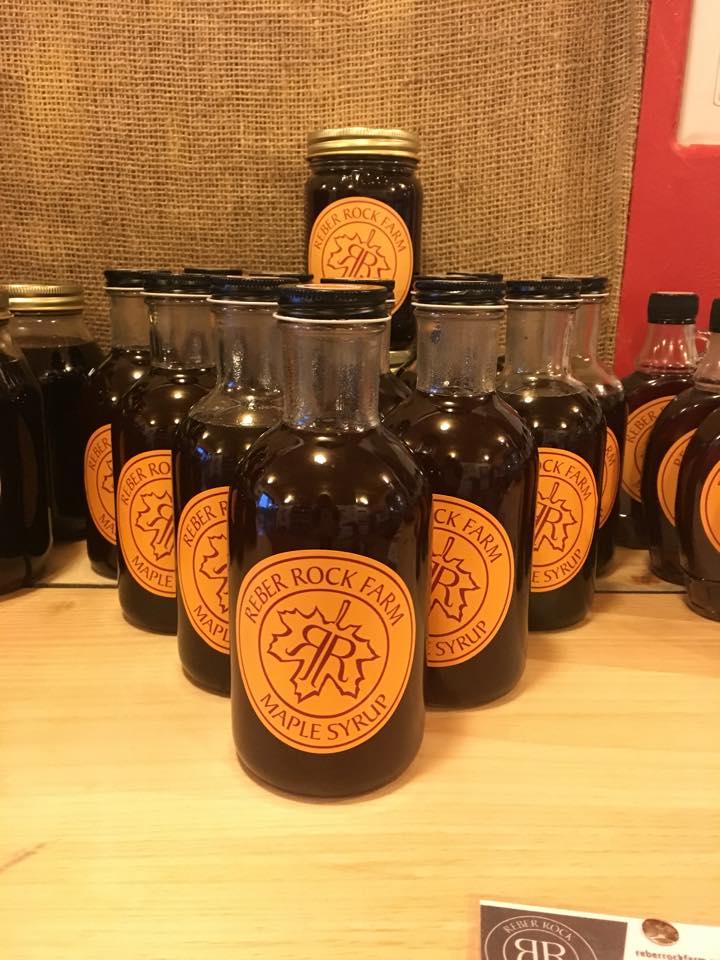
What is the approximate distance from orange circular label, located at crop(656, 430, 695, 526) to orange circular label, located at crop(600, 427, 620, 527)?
56mm

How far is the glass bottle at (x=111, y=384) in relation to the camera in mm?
785

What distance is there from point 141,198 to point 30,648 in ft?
1.80

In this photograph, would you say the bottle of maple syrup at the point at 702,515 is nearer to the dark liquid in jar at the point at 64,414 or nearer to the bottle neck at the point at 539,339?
the bottle neck at the point at 539,339

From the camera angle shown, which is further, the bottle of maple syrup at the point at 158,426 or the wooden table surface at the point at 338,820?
the bottle of maple syrup at the point at 158,426

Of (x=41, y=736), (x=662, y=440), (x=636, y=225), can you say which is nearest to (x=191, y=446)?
(x=41, y=736)

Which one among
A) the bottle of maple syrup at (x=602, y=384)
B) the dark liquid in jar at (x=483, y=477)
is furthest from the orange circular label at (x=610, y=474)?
the dark liquid in jar at (x=483, y=477)

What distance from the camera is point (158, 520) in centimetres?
73

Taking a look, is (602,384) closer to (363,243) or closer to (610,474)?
(610,474)

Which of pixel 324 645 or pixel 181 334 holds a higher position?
pixel 181 334

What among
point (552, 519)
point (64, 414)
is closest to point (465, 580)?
point (552, 519)

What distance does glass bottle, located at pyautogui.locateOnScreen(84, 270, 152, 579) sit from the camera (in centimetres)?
79

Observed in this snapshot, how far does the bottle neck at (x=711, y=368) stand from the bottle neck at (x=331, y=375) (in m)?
0.45

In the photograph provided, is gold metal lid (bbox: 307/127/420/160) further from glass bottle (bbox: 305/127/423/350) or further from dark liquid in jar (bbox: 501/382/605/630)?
dark liquid in jar (bbox: 501/382/605/630)

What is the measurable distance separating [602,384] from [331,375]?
0.41m
